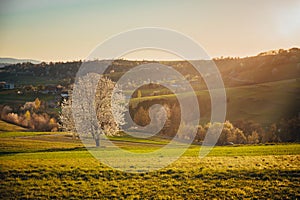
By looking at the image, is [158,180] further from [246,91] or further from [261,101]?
[246,91]

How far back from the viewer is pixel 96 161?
2759cm

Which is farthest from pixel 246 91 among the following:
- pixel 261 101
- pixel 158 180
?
pixel 158 180

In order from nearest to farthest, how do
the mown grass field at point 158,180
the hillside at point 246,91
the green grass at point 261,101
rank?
the mown grass field at point 158,180 → the green grass at point 261,101 → the hillside at point 246,91

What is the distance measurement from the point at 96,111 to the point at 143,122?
54.8 meters

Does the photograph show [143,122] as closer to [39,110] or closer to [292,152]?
[39,110]

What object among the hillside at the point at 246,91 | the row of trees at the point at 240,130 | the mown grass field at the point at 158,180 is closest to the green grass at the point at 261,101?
the hillside at the point at 246,91

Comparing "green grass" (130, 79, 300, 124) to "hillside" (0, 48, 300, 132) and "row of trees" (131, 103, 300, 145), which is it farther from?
"row of trees" (131, 103, 300, 145)

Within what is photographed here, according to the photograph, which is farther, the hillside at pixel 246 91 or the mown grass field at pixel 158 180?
the hillside at pixel 246 91

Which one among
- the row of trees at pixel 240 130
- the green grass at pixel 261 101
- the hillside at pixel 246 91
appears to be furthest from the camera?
the hillside at pixel 246 91

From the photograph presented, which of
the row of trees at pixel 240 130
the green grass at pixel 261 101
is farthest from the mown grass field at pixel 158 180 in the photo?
the green grass at pixel 261 101

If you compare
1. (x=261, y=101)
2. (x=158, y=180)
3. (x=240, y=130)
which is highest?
(x=261, y=101)

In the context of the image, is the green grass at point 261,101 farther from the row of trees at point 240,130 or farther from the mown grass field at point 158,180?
the mown grass field at point 158,180

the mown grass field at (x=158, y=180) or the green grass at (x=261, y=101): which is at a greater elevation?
the green grass at (x=261, y=101)

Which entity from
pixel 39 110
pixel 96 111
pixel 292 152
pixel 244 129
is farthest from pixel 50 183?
pixel 39 110
